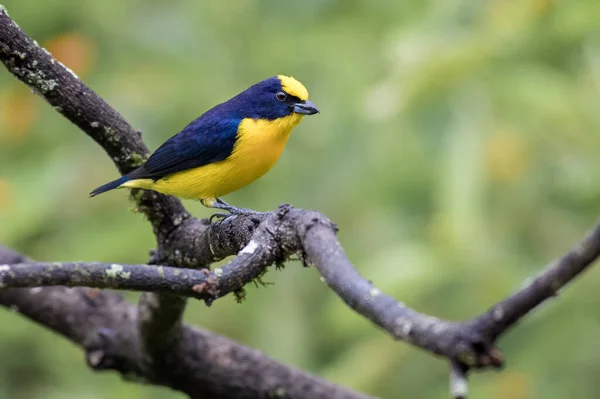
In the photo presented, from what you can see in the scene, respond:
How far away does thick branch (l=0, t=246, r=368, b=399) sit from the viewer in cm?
348

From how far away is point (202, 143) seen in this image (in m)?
3.81

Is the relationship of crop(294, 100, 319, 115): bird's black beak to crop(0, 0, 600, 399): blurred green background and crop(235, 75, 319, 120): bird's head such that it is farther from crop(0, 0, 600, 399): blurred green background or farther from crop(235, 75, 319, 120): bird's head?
crop(0, 0, 600, 399): blurred green background

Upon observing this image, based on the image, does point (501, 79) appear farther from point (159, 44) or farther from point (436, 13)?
point (159, 44)

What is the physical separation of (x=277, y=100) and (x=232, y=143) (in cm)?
30

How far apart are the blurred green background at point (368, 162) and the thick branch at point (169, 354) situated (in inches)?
12.7

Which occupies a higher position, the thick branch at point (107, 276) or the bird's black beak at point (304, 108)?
the thick branch at point (107, 276)

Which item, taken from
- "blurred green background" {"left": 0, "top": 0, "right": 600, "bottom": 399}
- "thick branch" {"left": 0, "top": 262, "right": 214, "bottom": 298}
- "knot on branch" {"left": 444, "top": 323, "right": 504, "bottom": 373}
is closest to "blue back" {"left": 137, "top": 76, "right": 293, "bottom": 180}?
"blurred green background" {"left": 0, "top": 0, "right": 600, "bottom": 399}

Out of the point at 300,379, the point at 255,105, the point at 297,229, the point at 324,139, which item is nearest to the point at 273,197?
the point at 324,139

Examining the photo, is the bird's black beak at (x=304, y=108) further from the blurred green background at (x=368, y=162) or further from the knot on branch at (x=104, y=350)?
the knot on branch at (x=104, y=350)

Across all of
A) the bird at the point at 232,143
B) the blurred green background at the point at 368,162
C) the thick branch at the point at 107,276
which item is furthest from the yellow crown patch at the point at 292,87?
the thick branch at the point at 107,276

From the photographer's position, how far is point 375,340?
12.3 feet

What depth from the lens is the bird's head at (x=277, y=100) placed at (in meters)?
3.90

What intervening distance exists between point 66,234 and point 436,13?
209cm

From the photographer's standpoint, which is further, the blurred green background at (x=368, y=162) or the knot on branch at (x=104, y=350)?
the knot on branch at (x=104, y=350)
